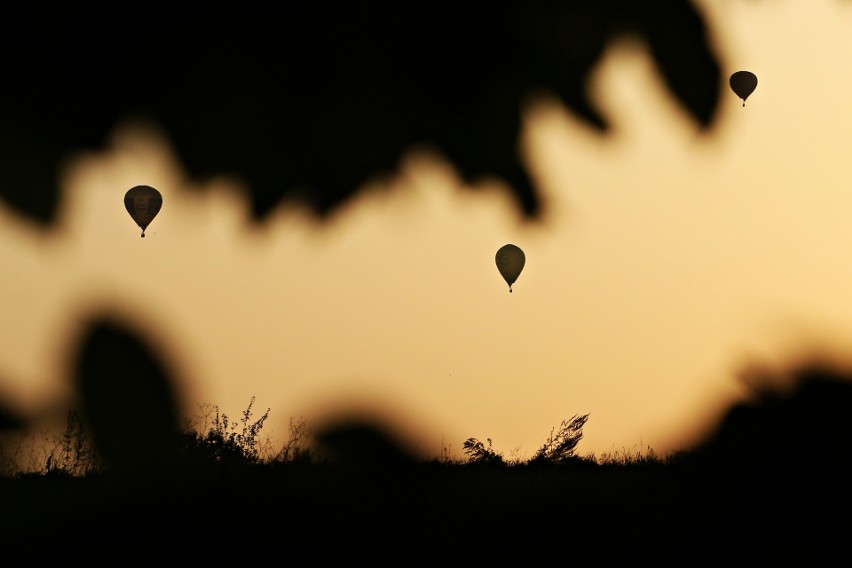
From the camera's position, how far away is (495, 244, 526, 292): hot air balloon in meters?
11.9

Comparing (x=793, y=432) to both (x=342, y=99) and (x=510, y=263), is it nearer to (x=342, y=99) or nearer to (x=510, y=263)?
(x=342, y=99)

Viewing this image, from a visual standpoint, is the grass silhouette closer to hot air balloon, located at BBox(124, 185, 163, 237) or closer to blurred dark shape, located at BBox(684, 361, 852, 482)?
blurred dark shape, located at BBox(684, 361, 852, 482)

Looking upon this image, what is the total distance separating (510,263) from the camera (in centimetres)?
1195

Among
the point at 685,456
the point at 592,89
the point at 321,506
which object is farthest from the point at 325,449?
the point at 592,89

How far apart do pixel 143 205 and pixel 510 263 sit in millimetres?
4324

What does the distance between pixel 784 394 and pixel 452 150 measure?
2853 mm

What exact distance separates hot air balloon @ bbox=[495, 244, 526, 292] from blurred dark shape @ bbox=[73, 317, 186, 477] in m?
6.57

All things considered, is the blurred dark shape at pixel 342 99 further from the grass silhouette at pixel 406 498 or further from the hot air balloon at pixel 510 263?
the hot air balloon at pixel 510 263

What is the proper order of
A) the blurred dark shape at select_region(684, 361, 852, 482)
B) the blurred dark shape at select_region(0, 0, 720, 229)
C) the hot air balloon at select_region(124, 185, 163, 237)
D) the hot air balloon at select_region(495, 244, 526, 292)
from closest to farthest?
1. the blurred dark shape at select_region(0, 0, 720, 229)
2. the blurred dark shape at select_region(684, 361, 852, 482)
3. the hot air balloon at select_region(124, 185, 163, 237)
4. the hot air balloon at select_region(495, 244, 526, 292)

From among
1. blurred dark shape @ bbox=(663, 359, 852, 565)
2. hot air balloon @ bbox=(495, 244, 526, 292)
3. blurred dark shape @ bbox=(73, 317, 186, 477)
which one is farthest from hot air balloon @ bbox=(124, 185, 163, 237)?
blurred dark shape @ bbox=(663, 359, 852, 565)

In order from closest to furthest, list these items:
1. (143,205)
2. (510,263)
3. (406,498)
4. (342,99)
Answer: (342,99)
(406,498)
(143,205)
(510,263)

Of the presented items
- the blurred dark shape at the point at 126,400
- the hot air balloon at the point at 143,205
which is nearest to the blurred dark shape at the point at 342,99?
the blurred dark shape at the point at 126,400

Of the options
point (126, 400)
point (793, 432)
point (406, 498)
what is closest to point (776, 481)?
point (793, 432)

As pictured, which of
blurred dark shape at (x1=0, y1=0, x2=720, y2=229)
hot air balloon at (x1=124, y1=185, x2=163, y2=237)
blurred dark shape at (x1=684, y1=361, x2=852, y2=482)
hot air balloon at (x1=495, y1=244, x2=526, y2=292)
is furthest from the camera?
hot air balloon at (x1=495, y1=244, x2=526, y2=292)
